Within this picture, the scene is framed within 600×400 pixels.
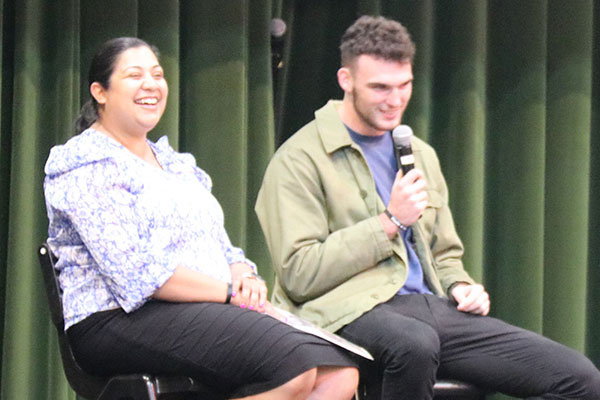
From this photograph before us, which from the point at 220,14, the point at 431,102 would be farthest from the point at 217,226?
the point at 431,102

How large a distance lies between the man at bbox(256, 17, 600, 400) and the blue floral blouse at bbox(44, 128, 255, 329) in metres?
0.26

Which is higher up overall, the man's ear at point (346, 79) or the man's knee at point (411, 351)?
the man's ear at point (346, 79)

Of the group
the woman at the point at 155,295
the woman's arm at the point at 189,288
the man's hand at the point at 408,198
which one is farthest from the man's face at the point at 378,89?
the woman's arm at the point at 189,288

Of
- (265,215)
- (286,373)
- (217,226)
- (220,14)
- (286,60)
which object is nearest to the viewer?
(286,373)

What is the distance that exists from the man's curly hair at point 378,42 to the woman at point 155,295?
2.20ft

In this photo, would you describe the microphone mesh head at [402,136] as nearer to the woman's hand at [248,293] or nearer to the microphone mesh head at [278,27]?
the woman's hand at [248,293]

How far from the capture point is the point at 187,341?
83.0 inches

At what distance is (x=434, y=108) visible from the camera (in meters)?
3.77

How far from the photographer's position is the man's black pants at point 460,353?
7.61ft

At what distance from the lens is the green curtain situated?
3027 mm

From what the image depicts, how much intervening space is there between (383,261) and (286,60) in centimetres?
124

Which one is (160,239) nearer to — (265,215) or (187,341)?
(187,341)

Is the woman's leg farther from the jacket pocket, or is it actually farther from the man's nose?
the man's nose

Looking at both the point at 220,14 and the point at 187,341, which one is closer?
the point at 187,341
